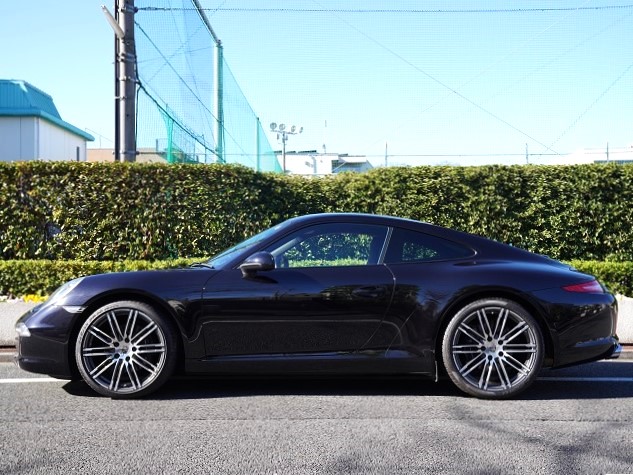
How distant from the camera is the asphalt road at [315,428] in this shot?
3883 mm

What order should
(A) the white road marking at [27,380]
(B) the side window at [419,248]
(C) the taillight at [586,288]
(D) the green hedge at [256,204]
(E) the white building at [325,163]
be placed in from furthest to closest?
(E) the white building at [325,163], (D) the green hedge at [256,204], (A) the white road marking at [27,380], (B) the side window at [419,248], (C) the taillight at [586,288]

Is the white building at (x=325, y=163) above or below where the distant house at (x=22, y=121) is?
below

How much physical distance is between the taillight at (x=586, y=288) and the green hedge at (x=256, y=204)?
5911 millimetres

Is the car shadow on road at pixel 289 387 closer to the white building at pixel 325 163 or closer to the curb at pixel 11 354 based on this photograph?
the curb at pixel 11 354

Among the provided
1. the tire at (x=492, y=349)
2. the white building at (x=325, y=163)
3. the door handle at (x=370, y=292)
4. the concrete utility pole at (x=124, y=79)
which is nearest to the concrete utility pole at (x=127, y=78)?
the concrete utility pole at (x=124, y=79)

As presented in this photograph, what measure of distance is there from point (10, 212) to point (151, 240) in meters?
2.06

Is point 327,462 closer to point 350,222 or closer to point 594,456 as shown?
point 594,456

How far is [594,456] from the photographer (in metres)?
4.04

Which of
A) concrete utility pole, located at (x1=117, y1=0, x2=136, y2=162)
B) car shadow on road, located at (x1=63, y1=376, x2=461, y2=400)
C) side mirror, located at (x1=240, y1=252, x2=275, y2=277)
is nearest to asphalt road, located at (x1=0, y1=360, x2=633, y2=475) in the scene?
car shadow on road, located at (x1=63, y1=376, x2=461, y2=400)

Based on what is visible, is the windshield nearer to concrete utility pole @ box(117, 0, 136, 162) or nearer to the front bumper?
the front bumper

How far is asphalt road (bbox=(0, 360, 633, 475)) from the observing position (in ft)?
12.7

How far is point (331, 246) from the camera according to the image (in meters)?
5.54

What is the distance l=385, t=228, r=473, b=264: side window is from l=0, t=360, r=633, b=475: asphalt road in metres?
0.97

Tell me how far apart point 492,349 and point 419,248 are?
0.88 meters
